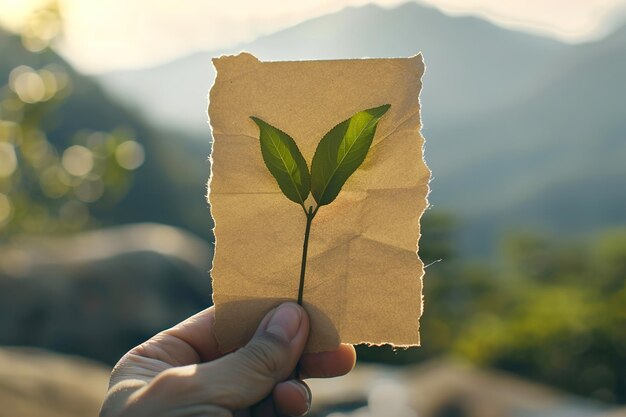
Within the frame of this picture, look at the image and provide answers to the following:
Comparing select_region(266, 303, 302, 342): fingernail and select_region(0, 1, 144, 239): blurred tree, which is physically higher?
select_region(0, 1, 144, 239): blurred tree

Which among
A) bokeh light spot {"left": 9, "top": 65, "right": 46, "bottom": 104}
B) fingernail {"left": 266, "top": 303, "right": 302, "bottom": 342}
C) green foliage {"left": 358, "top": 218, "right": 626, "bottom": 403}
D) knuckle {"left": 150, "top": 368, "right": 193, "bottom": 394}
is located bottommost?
green foliage {"left": 358, "top": 218, "right": 626, "bottom": 403}

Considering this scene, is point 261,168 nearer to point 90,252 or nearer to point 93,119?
point 90,252

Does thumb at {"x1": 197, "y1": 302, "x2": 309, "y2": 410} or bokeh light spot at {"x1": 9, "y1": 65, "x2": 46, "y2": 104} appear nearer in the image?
thumb at {"x1": 197, "y1": 302, "x2": 309, "y2": 410}

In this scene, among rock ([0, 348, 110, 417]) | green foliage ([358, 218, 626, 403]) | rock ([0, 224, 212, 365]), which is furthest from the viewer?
rock ([0, 224, 212, 365])

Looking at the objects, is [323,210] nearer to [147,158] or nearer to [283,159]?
[283,159]

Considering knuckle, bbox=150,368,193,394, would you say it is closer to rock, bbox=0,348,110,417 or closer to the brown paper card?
the brown paper card

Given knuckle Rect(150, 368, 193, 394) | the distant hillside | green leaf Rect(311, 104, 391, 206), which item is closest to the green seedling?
green leaf Rect(311, 104, 391, 206)

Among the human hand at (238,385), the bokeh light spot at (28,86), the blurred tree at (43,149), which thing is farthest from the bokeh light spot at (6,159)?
the human hand at (238,385)
